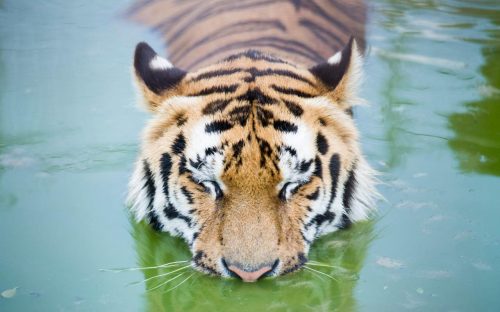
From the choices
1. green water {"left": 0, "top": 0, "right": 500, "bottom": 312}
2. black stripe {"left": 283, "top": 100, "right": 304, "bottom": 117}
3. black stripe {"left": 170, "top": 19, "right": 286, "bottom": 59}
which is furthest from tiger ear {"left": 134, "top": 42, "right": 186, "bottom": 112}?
black stripe {"left": 170, "top": 19, "right": 286, "bottom": 59}

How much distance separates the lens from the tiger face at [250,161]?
8.68 feet

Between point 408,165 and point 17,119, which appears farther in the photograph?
point 17,119

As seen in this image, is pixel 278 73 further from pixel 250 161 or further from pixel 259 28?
pixel 259 28

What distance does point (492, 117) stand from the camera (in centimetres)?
426

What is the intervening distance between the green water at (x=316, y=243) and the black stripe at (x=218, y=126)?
1.80 feet

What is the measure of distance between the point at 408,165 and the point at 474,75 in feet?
4.89

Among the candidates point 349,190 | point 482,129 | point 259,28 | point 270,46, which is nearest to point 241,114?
point 349,190

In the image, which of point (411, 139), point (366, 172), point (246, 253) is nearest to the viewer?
point (246, 253)

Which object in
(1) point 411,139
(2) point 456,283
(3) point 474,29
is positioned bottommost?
(2) point 456,283

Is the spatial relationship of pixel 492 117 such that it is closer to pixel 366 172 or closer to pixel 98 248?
pixel 366 172

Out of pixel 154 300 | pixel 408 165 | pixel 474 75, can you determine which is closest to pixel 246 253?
pixel 154 300

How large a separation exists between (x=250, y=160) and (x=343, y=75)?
0.61 m

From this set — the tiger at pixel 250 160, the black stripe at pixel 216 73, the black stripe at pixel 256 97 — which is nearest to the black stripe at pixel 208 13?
the tiger at pixel 250 160

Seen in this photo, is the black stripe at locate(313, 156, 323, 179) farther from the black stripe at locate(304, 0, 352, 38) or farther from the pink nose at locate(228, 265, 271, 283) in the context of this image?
the black stripe at locate(304, 0, 352, 38)
